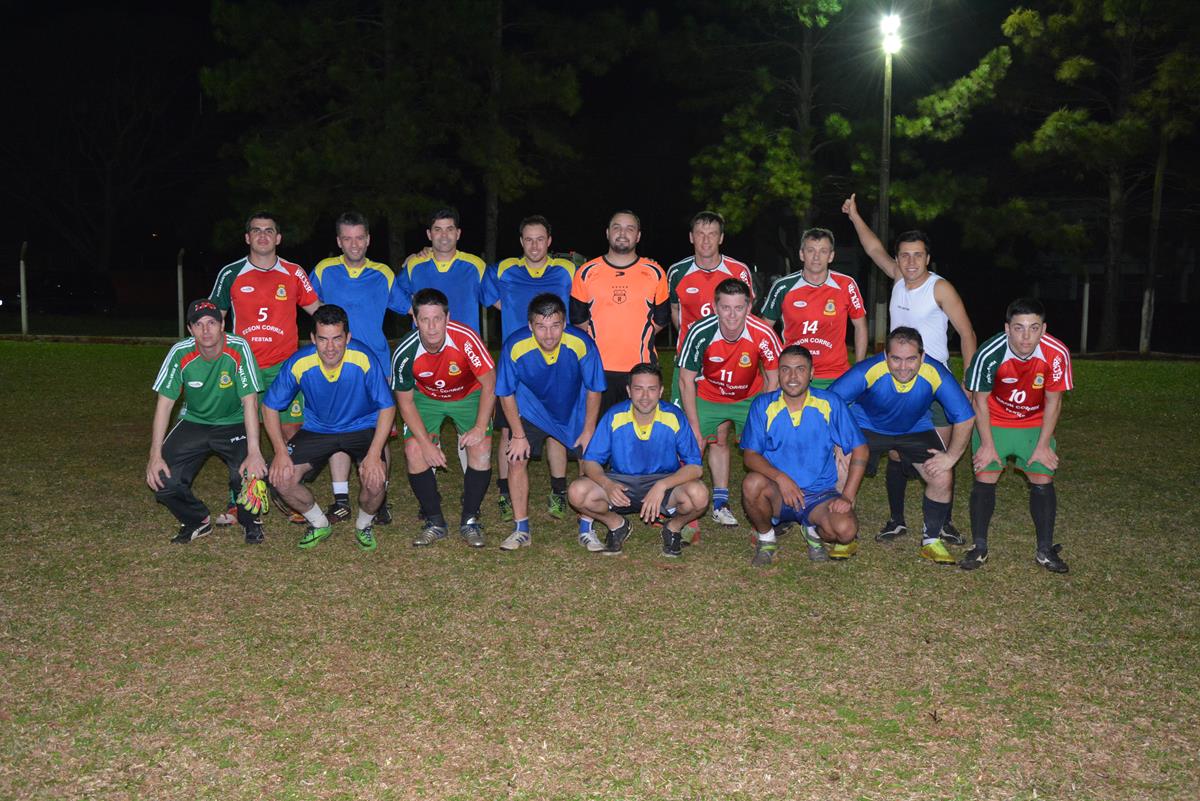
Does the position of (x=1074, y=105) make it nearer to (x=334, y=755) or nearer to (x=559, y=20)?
(x=559, y=20)

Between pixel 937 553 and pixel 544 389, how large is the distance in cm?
257

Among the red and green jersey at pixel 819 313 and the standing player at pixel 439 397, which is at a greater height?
the red and green jersey at pixel 819 313

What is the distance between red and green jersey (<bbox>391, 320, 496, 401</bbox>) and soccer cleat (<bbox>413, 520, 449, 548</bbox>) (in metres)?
0.88

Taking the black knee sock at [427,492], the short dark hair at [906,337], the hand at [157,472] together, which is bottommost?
the black knee sock at [427,492]

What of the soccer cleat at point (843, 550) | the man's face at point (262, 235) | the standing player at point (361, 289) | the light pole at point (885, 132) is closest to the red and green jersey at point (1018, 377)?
the soccer cleat at point (843, 550)

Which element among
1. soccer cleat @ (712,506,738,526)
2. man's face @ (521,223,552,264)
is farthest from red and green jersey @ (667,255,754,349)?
soccer cleat @ (712,506,738,526)

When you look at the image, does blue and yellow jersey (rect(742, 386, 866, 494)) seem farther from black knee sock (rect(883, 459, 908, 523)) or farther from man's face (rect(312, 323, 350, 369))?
man's face (rect(312, 323, 350, 369))

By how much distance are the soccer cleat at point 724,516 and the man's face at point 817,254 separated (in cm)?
171

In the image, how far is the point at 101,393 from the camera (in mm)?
13805

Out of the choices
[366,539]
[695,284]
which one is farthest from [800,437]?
[366,539]

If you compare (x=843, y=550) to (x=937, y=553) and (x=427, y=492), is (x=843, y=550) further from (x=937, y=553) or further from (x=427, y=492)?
(x=427, y=492)

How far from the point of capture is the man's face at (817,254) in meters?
7.22

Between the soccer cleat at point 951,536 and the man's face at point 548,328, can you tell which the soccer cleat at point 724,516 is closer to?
the soccer cleat at point 951,536

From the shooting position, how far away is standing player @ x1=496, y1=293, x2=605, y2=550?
6602 mm
